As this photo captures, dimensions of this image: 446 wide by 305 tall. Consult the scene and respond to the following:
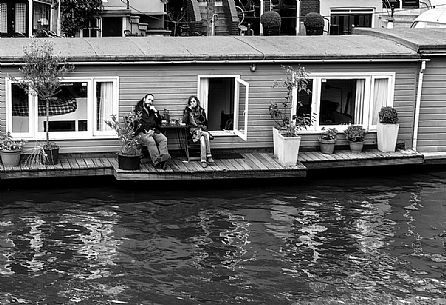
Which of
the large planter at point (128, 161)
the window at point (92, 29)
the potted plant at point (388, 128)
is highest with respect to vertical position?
the window at point (92, 29)

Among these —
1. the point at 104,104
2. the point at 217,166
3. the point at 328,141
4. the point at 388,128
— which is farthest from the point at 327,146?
the point at 104,104

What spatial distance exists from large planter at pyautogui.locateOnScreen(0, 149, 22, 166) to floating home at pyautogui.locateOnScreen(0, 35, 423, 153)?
58 cm

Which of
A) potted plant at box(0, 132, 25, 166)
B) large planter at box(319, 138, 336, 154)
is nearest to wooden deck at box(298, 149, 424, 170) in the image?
large planter at box(319, 138, 336, 154)

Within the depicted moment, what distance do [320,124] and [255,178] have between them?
6.76 ft

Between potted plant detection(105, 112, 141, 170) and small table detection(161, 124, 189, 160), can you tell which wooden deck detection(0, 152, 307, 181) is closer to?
potted plant detection(105, 112, 141, 170)

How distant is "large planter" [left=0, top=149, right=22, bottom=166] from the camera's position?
17797 mm

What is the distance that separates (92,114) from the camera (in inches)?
740

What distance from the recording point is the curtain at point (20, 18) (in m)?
27.0

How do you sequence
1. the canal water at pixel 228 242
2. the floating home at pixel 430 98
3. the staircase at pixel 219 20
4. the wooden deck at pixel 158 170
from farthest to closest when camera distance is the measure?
the staircase at pixel 219 20 < the floating home at pixel 430 98 < the wooden deck at pixel 158 170 < the canal water at pixel 228 242

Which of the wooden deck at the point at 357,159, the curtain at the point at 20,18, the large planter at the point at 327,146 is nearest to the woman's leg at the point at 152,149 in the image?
the wooden deck at the point at 357,159

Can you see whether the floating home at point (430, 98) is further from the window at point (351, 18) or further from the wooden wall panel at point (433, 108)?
the window at point (351, 18)

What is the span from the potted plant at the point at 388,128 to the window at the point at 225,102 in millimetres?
2842

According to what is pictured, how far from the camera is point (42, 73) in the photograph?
58.4ft

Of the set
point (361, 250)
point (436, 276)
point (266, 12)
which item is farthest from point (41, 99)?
point (266, 12)
